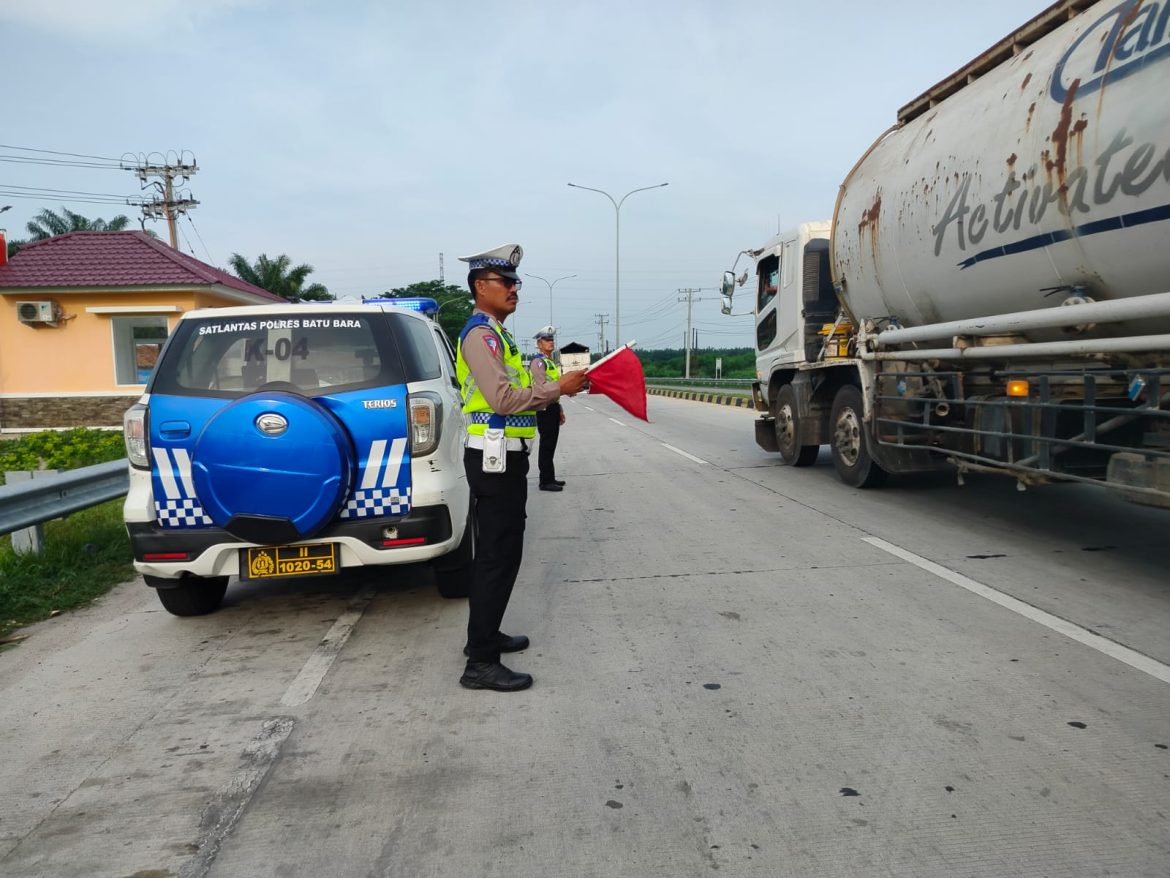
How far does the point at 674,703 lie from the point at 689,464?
849 centimetres

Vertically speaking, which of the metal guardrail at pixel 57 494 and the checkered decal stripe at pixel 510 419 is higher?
the checkered decal stripe at pixel 510 419

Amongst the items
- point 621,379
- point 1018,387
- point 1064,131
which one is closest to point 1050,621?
point 1018,387

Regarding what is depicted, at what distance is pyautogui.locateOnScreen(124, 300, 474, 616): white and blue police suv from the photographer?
425 cm

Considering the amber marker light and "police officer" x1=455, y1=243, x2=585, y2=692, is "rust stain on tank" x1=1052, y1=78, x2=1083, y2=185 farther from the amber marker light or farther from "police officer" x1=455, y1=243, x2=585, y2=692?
"police officer" x1=455, y1=243, x2=585, y2=692

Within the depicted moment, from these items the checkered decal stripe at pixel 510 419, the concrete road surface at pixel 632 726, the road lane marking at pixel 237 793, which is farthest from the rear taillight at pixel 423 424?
the road lane marking at pixel 237 793

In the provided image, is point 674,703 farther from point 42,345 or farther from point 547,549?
point 42,345

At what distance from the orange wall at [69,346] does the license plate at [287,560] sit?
52.0ft

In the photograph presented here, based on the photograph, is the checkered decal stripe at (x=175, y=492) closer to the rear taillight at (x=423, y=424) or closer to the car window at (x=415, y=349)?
the rear taillight at (x=423, y=424)

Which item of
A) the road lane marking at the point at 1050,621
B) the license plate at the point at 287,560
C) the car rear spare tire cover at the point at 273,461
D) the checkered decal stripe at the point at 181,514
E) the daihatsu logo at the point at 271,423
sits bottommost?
the road lane marking at the point at 1050,621

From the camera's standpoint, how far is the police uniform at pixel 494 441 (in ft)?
11.9

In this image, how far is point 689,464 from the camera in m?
12.1

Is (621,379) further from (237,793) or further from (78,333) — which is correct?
(78,333)

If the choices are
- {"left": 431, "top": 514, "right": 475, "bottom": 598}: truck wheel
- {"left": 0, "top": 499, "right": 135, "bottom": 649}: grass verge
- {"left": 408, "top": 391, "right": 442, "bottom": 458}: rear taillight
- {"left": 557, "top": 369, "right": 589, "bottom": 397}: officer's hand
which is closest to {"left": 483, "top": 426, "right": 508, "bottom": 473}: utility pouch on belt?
{"left": 557, "top": 369, "right": 589, "bottom": 397}: officer's hand

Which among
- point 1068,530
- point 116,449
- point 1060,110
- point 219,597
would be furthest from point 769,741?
point 116,449
